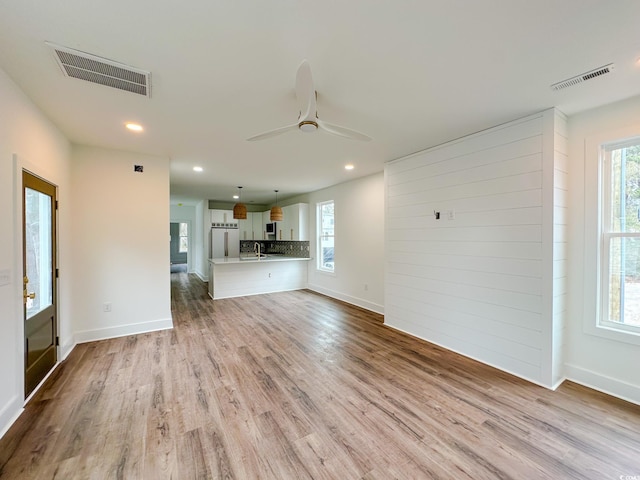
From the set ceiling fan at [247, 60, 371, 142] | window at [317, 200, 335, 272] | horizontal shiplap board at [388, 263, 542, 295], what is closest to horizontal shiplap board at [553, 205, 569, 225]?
horizontal shiplap board at [388, 263, 542, 295]

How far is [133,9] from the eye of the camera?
57.4 inches

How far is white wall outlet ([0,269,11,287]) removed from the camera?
2.00 m

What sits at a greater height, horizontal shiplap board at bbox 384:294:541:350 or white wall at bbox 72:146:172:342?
white wall at bbox 72:146:172:342

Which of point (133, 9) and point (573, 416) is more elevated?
point (133, 9)

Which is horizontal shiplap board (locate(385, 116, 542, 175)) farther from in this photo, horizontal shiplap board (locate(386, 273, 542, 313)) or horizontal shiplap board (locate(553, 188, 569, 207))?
horizontal shiplap board (locate(386, 273, 542, 313))

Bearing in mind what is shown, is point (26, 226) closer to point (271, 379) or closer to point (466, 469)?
point (271, 379)

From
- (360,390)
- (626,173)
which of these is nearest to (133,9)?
(360,390)

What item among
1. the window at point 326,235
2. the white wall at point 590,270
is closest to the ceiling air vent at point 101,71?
the white wall at point 590,270

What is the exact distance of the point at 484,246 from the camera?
3.12 meters

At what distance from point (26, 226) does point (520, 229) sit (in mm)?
4759

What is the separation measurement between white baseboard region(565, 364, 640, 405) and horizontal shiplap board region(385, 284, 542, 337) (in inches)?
22.4

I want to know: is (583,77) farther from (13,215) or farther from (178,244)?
(178,244)

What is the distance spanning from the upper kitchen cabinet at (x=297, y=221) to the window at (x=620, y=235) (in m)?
5.71

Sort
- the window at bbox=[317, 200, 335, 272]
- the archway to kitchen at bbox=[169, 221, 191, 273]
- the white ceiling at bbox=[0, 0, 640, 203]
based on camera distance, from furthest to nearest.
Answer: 1. the archway to kitchen at bbox=[169, 221, 191, 273]
2. the window at bbox=[317, 200, 335, 272]
3. the white ceiling at bbox=[0, 0, 640, 203]
